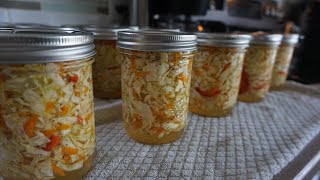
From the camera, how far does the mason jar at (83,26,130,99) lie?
18.8 inches

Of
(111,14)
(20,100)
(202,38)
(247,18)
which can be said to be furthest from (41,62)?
(247,18)

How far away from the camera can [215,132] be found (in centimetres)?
47

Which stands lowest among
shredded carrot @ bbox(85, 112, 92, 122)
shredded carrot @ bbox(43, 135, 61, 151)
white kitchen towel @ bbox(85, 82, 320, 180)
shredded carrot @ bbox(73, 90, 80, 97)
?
white kitchen towel @ bbox(85, 82, 320, 180)

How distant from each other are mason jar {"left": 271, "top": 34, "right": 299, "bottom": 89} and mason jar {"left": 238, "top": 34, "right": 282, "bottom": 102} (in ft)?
0.34

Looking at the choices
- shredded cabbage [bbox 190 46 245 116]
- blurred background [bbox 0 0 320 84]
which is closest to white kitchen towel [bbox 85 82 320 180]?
shredded cabbage [bbox 190 46 245 116]

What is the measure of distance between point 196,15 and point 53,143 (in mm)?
584

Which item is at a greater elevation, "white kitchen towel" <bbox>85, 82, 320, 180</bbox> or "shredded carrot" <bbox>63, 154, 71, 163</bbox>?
"shredded carrot" <bbox>63, 154, 71, 163</bbox>

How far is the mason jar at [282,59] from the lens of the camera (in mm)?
693

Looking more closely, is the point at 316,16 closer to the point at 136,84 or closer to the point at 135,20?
the point at 135,20

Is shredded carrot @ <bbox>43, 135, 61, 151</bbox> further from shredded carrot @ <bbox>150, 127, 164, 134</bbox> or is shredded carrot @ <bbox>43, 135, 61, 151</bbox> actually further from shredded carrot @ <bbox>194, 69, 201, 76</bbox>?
shredded carrot @ <bbox>194, 69, 201, 76</bbox>

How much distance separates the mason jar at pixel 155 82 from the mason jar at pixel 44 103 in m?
0.08

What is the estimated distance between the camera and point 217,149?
404 mm

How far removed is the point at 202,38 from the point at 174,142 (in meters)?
0.20

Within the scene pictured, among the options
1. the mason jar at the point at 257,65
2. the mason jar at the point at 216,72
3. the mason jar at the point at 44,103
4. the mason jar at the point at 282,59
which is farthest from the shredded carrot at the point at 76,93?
the mason jar at the point at 282,59
